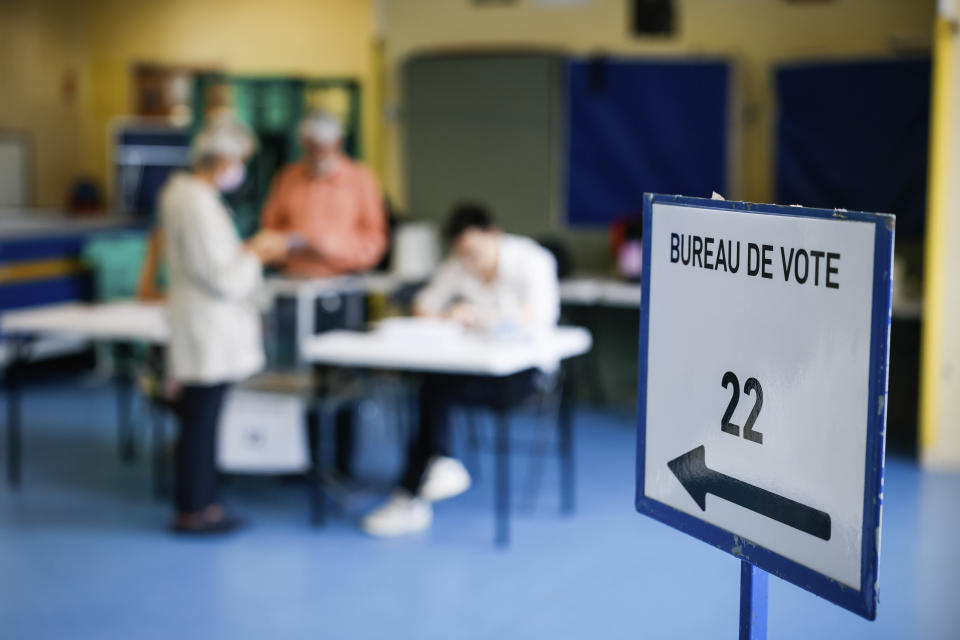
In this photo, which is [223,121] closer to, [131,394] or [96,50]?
[131,394]

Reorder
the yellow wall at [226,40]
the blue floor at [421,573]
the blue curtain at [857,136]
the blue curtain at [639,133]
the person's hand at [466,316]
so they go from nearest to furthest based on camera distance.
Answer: the blue floor at [421,573]
the person's hand at [466,316]
the blue curtain at [857,136]
the blue curtain at [639,133]
the yellow wall at [226,40]

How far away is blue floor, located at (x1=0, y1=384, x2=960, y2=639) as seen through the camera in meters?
3.55

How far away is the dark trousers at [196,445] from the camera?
177 inches

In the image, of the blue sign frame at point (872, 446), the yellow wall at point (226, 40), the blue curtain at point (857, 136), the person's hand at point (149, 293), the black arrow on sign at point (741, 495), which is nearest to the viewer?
the blue sign frame at point (872, 446)

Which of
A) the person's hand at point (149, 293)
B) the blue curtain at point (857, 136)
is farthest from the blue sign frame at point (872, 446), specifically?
the blue curtain at point (857, 136)

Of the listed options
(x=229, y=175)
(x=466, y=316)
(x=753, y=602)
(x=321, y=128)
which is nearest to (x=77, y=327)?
(x=229, y=175)

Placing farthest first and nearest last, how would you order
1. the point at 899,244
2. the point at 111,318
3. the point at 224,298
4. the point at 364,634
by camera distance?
the point at 899,244 → the point at 111,318 → the point at 224,298 → the point at 364,634

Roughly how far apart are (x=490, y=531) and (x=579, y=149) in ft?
10.4

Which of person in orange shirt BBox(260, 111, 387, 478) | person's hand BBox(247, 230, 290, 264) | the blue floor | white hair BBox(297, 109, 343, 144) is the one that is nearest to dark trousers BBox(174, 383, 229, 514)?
the blue floor

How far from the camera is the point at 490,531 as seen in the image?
4.54m

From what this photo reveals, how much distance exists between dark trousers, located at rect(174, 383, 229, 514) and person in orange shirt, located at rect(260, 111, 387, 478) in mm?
1243

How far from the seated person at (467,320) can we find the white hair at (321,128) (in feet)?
4.00

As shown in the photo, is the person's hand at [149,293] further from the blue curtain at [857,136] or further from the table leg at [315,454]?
the blue curtain at [857,136]

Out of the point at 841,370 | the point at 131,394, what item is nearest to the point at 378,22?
the point at 131,394
